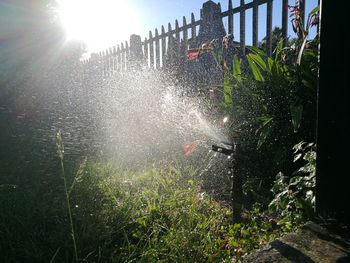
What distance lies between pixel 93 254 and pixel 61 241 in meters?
0.19

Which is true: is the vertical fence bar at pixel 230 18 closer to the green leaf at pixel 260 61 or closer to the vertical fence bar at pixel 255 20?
the vertical fence bar at pixel 255 20

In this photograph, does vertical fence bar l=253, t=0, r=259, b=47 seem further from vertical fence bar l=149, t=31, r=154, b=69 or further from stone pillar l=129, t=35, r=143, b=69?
stone pillar l=129, t=35, r=143, b=69

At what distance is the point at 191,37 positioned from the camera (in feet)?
23.4

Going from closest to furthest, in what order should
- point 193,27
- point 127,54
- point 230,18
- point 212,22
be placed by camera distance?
point 230,18
point 212,22
point 193,27
point 127,54

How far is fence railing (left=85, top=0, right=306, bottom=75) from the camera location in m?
5.13

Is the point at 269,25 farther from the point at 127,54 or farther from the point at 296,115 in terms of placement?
the point at 127,54

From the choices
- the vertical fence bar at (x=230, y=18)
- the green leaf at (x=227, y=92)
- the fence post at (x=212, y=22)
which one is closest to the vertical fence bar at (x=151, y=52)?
the fence post at (x=212, y=22)

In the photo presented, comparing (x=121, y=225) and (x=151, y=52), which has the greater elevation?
(x=151, y=52)

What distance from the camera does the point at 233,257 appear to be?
1565 mm

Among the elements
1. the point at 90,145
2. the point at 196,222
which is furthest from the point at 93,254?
the point at 90,145

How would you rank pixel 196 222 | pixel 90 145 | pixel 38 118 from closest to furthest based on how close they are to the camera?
pixel 196 222
pixel 90 145
pixel 38 118

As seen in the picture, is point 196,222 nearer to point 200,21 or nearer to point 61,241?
point 61,241

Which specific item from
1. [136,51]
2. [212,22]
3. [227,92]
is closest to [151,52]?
[136,51]

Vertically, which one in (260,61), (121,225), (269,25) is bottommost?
(121,225)
